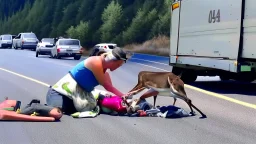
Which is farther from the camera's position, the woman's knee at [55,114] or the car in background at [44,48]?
the car in background at [44,48]

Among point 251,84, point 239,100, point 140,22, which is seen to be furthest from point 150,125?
point 140,22

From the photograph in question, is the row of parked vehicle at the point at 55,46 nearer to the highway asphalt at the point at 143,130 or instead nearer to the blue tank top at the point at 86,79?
the blue tank top at the point at 86,79

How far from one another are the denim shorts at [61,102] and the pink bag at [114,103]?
57cm

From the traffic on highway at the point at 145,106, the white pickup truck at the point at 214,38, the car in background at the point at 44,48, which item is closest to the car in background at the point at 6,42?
the car in background at the point at 44,48

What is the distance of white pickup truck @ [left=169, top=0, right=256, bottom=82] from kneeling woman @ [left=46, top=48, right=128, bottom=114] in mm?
5056

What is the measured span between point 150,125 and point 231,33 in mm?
6158

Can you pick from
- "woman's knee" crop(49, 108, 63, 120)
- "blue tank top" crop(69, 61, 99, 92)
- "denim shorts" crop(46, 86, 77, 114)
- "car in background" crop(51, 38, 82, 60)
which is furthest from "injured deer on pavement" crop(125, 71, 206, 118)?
"car in background" crop(51, 38, 82, 60)

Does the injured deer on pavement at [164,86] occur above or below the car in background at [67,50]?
above

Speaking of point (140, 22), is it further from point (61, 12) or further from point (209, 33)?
point (209, 33)

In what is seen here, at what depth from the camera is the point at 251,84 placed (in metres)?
17.7

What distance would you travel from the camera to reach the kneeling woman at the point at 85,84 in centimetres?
994

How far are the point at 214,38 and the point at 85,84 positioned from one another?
6541 mm

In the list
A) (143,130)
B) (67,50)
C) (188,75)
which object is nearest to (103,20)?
(67,50)

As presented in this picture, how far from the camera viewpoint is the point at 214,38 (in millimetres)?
15609
